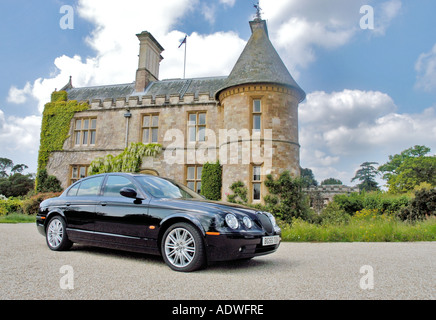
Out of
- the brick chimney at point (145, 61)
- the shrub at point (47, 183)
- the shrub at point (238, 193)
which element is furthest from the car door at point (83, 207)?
the brick chimney at point (145, 61)

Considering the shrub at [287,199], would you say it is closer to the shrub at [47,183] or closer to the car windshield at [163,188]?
the car windshield at [163,188]

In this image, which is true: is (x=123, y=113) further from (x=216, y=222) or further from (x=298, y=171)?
(x=216, y=222)

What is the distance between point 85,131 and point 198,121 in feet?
24.5

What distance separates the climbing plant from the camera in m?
18.0

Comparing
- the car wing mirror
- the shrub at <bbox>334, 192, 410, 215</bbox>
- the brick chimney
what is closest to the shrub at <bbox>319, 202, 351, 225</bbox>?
the shrub at <bbox>334, 192, 410, 215</bbox>

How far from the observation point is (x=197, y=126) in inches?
701

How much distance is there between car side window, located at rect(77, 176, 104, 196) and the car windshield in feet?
2.82

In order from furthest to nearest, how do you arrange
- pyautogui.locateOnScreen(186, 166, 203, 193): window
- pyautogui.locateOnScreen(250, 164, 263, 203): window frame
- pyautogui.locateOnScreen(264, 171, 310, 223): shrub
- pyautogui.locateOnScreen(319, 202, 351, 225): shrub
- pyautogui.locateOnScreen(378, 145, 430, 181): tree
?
pyautogui.locateOnScreen(378, 145, 430, 181): tree
pyautogui.locateOnScreen(186, 166, 203, 193): window
pyautogui.locateOnScreen(250, 164, 263, 203): window frame
pyautogui.locateOnScreen(264, 171, 310, 223): shrub
pyautogui.locateOnScreen(319, 202, 351, 225): shrub

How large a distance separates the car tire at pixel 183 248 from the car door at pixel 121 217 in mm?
392

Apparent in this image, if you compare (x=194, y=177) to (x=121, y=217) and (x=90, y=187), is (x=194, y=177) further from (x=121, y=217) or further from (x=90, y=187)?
(x=121, y=217)

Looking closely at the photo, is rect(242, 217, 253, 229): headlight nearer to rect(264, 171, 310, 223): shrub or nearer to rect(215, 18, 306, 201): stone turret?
rect(264, 171, 310, 223): shrub

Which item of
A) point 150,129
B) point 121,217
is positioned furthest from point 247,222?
point 150,129

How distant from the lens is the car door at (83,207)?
17.1 ft
